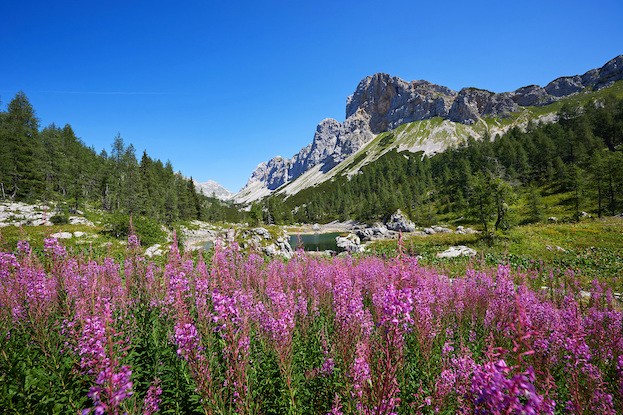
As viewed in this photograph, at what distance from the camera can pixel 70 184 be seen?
2148 inches

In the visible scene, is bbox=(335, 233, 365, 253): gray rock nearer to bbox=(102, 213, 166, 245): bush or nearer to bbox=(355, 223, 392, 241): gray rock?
bbox=(355, 223, 392, 241): gray rock

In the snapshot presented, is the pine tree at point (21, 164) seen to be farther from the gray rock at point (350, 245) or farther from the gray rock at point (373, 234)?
the gray rock at point (373, 234)

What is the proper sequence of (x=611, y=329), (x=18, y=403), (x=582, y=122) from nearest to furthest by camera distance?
(x=18, y=403) < (x=611, y=329) < (x=582, y=122)

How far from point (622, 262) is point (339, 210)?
121266mm

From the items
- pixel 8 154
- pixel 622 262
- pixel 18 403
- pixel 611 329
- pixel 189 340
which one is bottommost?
pixel 622 262

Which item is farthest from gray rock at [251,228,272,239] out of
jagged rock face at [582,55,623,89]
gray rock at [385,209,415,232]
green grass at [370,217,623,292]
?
jagged rock face at [582,55,623,89]

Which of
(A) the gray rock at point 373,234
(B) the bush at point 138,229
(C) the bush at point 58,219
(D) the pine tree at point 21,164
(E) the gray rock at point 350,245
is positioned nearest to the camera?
(B) the bush at point 138,229

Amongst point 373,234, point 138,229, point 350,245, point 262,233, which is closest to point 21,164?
point 138,229

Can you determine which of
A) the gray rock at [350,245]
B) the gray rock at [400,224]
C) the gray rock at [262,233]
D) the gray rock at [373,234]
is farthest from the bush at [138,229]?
the gray rock at [400,224]

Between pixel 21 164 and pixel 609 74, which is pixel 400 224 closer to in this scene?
pixel 21 164

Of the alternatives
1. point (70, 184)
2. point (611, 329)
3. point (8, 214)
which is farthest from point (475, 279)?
point (70, 184)

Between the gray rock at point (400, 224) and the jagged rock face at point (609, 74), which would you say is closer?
the gray rock at point (400, 224)

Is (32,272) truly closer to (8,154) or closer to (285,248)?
(285,248)

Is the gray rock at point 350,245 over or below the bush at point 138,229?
below
